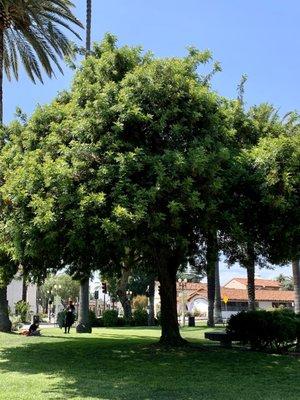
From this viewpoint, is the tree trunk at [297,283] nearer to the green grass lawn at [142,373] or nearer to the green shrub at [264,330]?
the green shrub at [264,330]

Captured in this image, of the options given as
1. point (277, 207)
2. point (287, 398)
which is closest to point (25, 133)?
point (277, 207)

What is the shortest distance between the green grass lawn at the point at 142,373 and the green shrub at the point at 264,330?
0.58 meters

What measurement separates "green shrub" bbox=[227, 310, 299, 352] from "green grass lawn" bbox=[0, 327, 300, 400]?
0.58m

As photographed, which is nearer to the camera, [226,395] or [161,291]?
[226,395]

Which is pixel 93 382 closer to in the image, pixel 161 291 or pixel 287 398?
pixel 287 398

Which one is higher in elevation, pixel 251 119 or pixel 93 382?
pixel 251 119

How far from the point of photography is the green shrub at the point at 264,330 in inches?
588

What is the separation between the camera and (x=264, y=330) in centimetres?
1509

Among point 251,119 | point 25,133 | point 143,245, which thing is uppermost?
point 251,119

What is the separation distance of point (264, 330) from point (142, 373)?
556cm

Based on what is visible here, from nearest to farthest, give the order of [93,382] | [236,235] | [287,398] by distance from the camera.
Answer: [287,398] < [93,382] < [236,235]

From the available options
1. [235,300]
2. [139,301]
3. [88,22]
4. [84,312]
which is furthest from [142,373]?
[235,300]

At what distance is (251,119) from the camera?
15961 millimetres

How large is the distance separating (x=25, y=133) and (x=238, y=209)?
5780 mm
